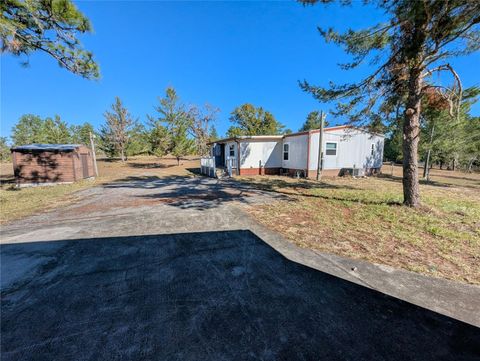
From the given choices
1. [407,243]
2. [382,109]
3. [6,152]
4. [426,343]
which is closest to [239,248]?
[426,343]

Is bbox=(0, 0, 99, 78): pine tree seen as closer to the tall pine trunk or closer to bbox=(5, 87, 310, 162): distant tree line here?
the tall pine trunk

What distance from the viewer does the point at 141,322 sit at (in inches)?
77.6

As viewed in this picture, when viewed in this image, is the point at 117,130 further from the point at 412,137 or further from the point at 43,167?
the point at 412,137

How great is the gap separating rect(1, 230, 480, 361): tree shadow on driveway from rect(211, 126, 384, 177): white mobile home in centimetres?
1116

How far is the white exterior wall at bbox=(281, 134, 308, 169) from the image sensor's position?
13219 millimetres

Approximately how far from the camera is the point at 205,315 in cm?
206

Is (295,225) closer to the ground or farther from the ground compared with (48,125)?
closer to the ground

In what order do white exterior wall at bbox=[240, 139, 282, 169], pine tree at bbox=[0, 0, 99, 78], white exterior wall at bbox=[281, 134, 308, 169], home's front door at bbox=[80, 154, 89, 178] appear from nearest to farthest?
pine tree at bbox=[0, 0, 99, 78]
home's front door at bbox=[80, 154, 89, 178]
white exterior wall at bbox=[281, 134, 308, 169]
white exterior wall at bbox=[240, 139, 282, 169]

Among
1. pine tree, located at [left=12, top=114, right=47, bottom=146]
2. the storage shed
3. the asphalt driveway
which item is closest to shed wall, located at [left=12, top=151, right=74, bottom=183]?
the storage shed

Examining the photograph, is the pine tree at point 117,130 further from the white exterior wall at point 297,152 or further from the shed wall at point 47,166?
the white exterior wall at point 297,152

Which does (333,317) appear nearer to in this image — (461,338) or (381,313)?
(381,313)

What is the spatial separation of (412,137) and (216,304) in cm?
655

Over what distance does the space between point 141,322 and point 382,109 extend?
7912mm

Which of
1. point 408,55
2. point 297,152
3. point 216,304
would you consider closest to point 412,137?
point 408,55
